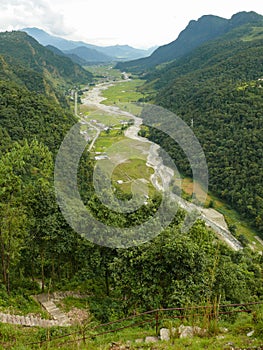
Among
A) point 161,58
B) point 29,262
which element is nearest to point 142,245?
point 29,262

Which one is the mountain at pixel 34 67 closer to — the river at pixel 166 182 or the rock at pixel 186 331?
the river at pixel 166 182

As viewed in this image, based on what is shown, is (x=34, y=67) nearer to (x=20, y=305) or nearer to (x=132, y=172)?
(x=132, y=172)

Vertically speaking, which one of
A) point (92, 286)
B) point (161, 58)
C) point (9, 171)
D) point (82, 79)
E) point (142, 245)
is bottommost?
point (92, 286)

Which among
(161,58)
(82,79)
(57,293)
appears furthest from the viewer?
(161,58)

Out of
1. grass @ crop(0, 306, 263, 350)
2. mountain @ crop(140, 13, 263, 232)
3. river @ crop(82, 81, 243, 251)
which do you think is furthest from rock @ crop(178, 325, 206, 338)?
mountain @ crop(140, 13, 263, 232)

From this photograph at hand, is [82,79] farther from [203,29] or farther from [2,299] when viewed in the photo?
[2,299]

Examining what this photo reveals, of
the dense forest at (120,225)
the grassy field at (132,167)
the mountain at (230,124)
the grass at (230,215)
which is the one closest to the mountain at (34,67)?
the grassy field at (132,167)

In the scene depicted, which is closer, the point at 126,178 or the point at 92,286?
the point at 92,286

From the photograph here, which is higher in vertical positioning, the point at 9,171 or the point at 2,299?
the point at 9,171
